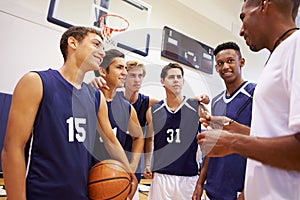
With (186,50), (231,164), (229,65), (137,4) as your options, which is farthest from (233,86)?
(186,50)

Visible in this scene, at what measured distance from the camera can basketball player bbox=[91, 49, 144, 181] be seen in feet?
6.62

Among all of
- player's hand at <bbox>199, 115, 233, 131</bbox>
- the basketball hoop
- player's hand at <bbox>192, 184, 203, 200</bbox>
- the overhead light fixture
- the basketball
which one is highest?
the overhead light fixture

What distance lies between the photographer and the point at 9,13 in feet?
13.0

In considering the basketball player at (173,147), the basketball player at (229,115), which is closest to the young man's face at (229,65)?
the basketball player at (229,115)

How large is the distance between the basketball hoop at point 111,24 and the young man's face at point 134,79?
1755 millimetres

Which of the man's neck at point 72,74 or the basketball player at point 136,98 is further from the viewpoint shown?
the basketball player at point 136,98

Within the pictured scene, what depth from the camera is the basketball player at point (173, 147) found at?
226 centimetres

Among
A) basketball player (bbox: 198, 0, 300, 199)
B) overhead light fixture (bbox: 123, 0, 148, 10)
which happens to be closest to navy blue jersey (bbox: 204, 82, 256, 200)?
basketball player (bbox: 198, 0, 300, 199)

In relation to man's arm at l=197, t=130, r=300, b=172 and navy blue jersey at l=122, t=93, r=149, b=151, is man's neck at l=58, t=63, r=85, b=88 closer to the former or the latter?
man's arm at l=197, t=130, r=300, b=172

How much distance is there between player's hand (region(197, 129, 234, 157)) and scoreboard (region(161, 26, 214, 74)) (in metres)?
5.28

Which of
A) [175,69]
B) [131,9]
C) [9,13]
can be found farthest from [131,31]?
[175,69]

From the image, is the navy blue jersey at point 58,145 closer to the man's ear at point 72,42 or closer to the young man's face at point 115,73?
the man's ear at point 72,42

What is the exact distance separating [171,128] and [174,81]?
60 cm

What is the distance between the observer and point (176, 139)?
2.35 meters
